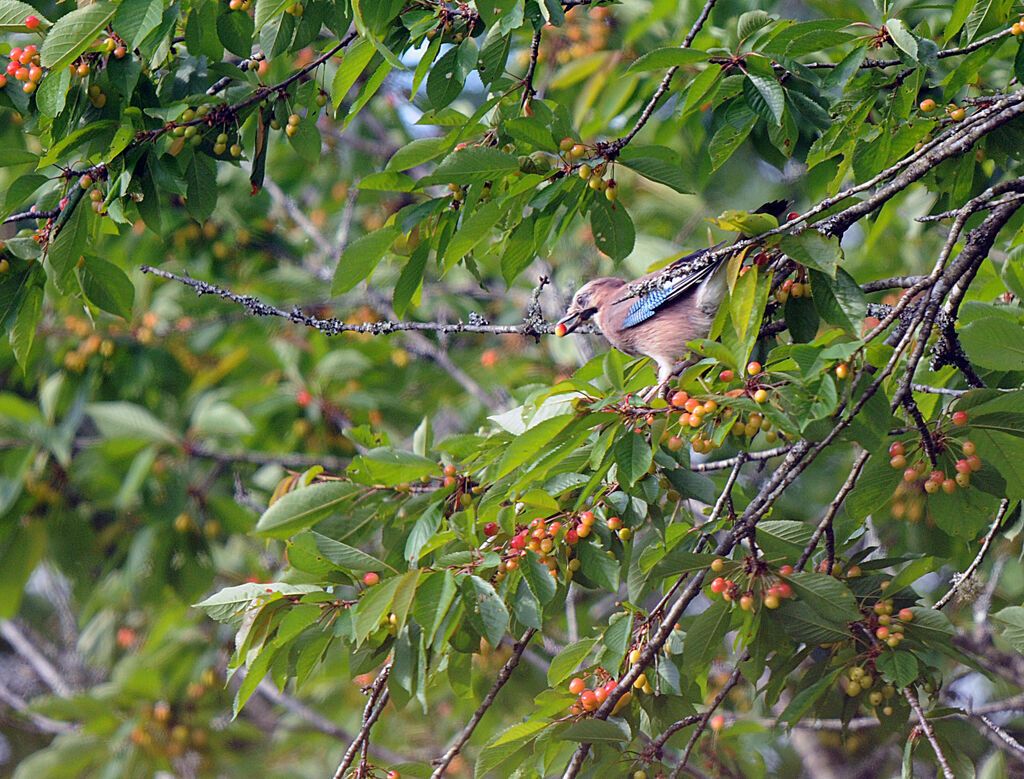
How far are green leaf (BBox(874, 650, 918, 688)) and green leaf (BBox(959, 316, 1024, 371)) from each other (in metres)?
0.67

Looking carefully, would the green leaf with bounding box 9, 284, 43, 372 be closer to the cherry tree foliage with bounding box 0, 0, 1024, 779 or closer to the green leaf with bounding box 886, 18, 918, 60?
the cherry tree foliage with bounding box 0, 0, 1024, 779

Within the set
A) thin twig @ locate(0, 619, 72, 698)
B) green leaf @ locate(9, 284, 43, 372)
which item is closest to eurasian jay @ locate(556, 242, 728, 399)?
green leaf @ locate(9, 284, 43, 372)

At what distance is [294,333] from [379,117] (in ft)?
6.06

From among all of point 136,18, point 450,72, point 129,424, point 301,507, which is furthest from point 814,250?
point 129,424

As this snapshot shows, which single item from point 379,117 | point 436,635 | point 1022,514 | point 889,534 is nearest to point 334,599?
point 436,635

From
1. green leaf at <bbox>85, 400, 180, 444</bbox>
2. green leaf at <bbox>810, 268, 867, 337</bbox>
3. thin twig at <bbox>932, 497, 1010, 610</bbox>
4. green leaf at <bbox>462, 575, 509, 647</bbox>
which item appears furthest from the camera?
green leaf at <bbox>85, 400, 180, 444</bbox>

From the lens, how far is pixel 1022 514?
273cm

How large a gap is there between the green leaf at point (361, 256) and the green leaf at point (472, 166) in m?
0.29

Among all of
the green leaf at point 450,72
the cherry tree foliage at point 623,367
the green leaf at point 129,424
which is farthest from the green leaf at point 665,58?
the green leaf at point 129,424

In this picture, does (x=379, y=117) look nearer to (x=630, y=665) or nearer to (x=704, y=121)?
(x=704, y=121)

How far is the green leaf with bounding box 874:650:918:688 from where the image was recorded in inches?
88.0

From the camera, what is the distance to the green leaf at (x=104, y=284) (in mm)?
2852

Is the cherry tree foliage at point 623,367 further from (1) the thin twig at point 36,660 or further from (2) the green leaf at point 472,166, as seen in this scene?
(1) the thin twig at point 36,660

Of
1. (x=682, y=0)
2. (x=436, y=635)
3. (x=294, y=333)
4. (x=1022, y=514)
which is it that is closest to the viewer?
(x=436, y=635)
